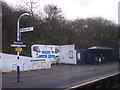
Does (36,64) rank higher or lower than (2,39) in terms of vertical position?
lower

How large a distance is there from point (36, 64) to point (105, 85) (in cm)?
2325

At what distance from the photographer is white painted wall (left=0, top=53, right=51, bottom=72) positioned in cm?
3259

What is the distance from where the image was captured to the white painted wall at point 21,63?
3259 centimetres

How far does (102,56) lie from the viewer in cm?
5334

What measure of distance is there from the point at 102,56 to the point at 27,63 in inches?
848

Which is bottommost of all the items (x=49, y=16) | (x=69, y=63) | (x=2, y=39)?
(x=69, y=63)

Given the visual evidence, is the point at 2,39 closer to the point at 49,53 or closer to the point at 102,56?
the point at 49,53

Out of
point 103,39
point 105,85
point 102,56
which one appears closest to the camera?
→ point 105,85

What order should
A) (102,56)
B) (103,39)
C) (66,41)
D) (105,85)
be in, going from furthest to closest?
1. (103,39)
2. (66,41)
3. (102,56)
4. (105,85)

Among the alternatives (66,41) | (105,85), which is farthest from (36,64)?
(66,41)

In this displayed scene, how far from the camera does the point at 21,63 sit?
34.3 metres

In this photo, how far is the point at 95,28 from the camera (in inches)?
2916

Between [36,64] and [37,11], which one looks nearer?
[36,64]

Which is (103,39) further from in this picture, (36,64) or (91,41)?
(36,64)
